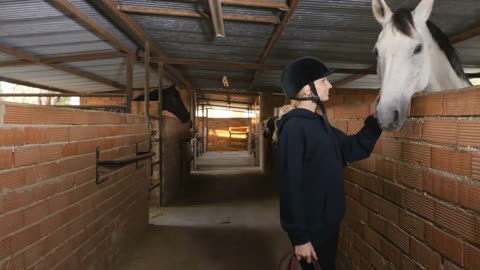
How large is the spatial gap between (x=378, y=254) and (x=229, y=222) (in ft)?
9.41

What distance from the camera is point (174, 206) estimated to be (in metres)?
5.64

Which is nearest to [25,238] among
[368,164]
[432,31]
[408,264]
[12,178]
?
[12,178]

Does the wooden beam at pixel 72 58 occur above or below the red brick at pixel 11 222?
above

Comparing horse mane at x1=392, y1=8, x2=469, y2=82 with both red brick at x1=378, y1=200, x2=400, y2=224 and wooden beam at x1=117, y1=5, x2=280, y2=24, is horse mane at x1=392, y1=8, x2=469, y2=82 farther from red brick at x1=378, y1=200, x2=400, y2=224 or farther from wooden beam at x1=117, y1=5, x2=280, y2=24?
wooden beam at x1=117, y1=5, x2=280, y2=24

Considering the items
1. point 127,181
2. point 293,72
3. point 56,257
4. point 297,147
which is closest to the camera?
point 297,147

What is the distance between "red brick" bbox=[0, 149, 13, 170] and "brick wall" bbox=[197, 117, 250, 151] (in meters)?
17.7

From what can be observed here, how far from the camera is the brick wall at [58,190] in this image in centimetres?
155

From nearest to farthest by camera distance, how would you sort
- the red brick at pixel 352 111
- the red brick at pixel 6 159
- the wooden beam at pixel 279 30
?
1. the red brick at pixel 6 159
2. the red brick at pixel 352 111
3. the wooden beam at pixel 279 30

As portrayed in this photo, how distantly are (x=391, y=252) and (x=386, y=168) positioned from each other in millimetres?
423

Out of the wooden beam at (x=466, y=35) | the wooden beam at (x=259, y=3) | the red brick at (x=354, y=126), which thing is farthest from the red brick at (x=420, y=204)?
the wooden beam at (x=466, y=35)

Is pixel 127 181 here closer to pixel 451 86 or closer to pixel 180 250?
pixel 180 250

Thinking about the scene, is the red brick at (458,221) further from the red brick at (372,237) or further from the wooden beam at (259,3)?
the wooden beam at (259,3)

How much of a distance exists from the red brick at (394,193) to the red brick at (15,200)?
69.3 inches

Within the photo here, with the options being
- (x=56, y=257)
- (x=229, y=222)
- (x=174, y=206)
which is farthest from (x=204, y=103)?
(x=56, y=257)
